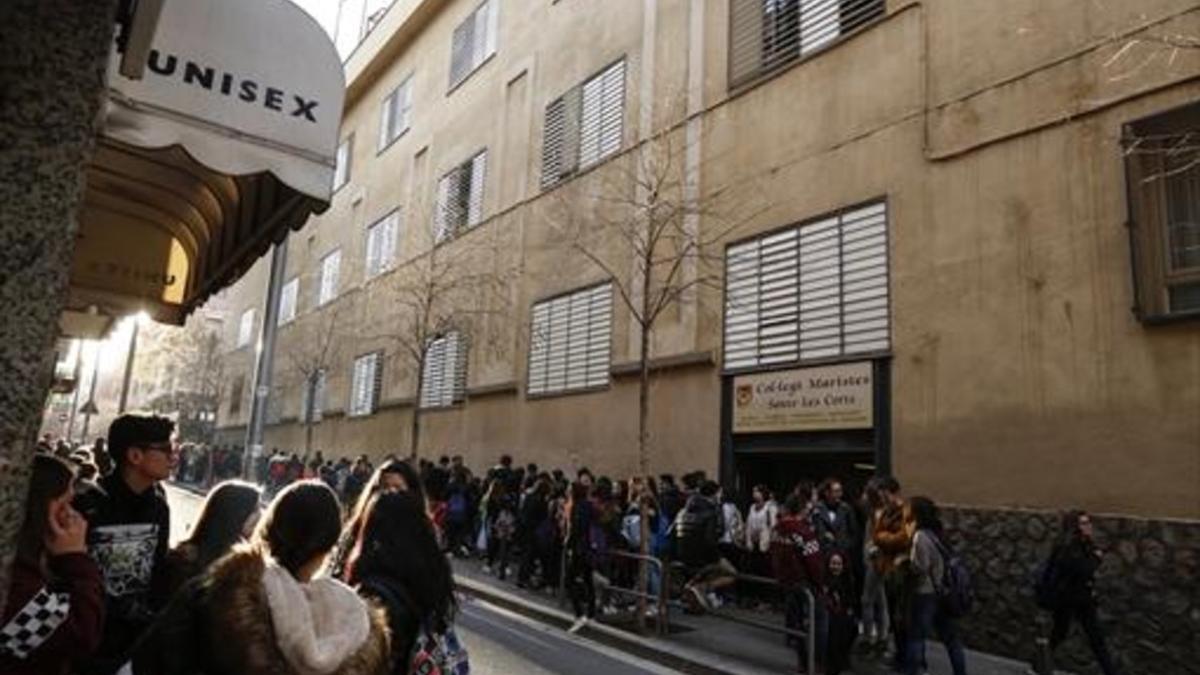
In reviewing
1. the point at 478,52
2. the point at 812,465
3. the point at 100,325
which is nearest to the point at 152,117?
the point at 100,325

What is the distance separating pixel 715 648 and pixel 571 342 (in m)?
10.2

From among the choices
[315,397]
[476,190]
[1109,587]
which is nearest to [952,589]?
[1109,587]

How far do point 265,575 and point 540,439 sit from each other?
18.1 meters

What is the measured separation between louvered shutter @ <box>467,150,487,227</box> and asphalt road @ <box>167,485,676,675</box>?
1439 centimetres

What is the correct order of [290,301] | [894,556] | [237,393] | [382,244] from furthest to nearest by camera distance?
[237,393], [290,301], [382,244], [894,556]

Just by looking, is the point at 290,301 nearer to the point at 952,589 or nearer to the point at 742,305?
the point at 742,305

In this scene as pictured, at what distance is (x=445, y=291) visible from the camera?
24.5 meters

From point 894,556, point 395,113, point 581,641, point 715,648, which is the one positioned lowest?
point 581,641

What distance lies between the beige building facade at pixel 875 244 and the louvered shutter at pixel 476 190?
0.12 metres

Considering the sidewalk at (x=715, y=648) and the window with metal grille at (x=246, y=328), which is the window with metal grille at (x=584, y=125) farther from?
the window with metal grille at (x=246, y=328)

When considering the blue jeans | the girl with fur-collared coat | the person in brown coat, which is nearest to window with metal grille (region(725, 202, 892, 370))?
the person in brown coat

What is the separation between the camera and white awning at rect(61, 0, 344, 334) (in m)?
3.58

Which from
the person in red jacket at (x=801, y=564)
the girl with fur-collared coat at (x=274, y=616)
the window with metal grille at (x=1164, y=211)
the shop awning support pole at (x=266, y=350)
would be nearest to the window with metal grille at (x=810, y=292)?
the window with metal grille at (x=1164, y=211)

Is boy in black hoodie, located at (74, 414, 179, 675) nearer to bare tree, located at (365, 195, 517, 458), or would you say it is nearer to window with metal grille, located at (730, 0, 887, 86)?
window with metal grille, located at (730, 0, 887, 86)
